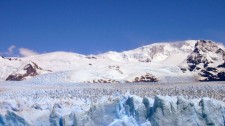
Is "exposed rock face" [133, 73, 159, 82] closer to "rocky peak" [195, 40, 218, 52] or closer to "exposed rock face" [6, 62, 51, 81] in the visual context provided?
"rocky peak" [195, 40, 218, 52]

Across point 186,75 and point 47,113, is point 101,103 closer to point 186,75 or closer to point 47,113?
point 47,113

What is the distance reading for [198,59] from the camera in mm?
38500

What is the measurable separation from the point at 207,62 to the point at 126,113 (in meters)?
17.6

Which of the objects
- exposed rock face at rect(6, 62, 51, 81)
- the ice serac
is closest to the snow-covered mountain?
exposed rock face at rect(6, 62, 51, 81)

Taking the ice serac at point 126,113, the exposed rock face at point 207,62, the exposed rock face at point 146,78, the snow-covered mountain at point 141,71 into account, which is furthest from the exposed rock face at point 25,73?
the ice serac at point 126,113

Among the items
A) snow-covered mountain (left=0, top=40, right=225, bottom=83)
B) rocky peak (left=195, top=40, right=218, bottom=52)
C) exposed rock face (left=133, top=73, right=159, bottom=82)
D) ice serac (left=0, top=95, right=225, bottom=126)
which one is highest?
rocky peak (left=195, top=40, right=218, bottom=52)

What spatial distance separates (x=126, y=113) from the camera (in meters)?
21.0

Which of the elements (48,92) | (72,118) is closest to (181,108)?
(72,118)

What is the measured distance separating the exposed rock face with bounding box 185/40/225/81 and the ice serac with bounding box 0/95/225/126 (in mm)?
12841

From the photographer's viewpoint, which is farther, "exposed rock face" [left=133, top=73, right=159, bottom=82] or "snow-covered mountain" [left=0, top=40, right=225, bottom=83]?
"exposed rock face" [left=133, top=73, right=159, bottom=82]

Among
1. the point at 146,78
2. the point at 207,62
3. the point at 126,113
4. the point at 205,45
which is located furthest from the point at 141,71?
the point at 126,113

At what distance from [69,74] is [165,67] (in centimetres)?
886

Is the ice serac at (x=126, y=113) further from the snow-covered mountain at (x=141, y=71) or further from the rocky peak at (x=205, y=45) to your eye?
the rocky peak at (x=205, y=45)

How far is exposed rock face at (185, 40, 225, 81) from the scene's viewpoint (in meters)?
33.8
